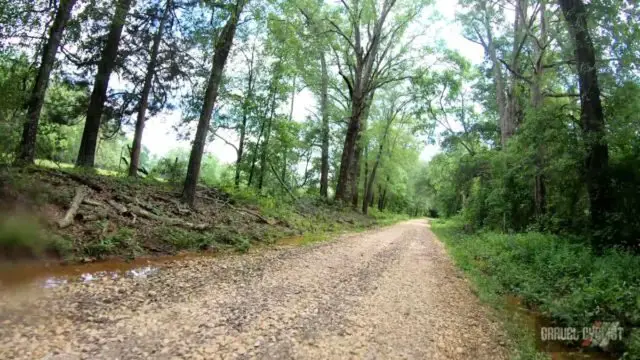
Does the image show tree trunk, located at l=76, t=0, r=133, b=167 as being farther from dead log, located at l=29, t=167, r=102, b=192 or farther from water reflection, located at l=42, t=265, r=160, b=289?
water reflection, located at l=42, t=265, r=160, b=289

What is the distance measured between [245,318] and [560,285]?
5277 millimetres

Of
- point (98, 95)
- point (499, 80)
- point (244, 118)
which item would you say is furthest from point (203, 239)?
point (499, 80)

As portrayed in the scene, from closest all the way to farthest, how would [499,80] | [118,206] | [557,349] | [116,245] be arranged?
[557,349] → [116,245] → [118,206] → [499,80]

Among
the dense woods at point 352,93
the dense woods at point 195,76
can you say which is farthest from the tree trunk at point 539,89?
the dense woods at point 195,76

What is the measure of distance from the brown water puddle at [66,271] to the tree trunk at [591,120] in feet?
32.3

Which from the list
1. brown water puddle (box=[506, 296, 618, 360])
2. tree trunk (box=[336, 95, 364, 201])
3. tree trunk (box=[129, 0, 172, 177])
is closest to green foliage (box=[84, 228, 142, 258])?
brown water puddle (box=[506, 296, 618, 360])

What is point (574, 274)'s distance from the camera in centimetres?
667

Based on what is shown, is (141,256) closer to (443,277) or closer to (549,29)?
(443,277)

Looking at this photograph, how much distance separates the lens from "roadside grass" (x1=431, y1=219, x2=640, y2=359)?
14.5 ft

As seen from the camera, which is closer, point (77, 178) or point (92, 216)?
point (92, 216)

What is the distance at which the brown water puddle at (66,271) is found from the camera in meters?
5.06

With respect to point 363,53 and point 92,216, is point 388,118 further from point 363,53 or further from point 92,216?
point 92,216

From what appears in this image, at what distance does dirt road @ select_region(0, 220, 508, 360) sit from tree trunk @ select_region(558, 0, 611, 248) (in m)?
4.55

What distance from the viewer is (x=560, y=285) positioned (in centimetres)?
612
